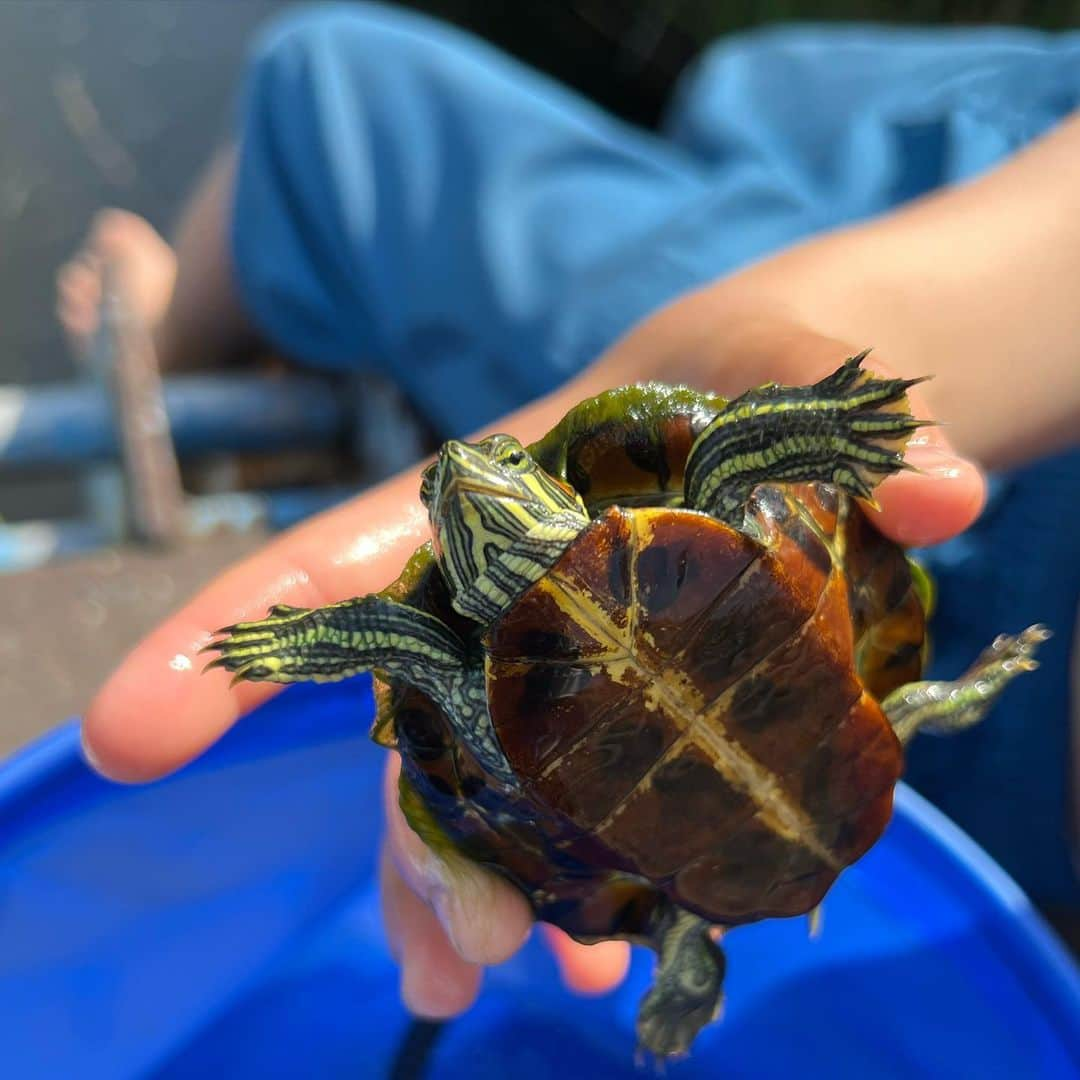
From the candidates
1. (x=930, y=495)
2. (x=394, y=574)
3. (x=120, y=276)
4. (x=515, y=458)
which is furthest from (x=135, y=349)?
(x=930, y=495)

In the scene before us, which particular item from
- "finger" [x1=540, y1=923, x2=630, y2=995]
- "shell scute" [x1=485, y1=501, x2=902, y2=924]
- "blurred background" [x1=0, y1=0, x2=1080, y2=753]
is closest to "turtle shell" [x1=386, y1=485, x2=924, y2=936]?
"shell scute" [x1=485, y1=501, x2=902, y2=924]

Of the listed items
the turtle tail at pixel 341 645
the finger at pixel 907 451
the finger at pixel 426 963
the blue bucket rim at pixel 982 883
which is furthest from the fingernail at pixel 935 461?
the finger at pixel 426 963

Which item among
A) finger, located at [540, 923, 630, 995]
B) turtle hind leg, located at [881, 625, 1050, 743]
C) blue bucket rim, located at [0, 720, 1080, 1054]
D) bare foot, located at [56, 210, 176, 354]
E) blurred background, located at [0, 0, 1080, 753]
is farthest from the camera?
bare foot, located at [56, 210, 176, 354]

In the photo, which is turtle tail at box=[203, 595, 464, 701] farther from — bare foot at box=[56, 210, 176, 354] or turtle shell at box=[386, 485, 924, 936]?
bare foot at box=[56, 210, 176, 354]

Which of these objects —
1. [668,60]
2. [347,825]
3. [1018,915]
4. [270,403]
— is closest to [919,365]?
[1018,915]

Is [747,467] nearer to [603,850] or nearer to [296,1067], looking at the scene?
[603,850]

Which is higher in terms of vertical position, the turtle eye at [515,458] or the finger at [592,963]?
the turtle eye at [515,458]

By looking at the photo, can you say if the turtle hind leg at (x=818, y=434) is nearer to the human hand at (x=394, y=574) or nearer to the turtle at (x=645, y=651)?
the turtle at (x=645, y=651)
